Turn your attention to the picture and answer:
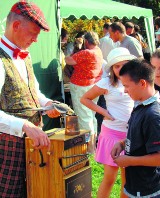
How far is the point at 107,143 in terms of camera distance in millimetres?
3262

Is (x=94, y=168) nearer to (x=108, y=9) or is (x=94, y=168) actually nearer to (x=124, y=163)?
(x=124, y=163)

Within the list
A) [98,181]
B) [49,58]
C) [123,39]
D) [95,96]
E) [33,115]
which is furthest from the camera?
[123,39]

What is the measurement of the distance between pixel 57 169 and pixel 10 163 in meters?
0.32

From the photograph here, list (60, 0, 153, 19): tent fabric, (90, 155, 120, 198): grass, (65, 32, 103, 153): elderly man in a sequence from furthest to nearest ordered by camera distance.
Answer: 1. (60, 0, 153, 19): tent fabric
2. (65, 32, 103, 153): elderly man
3. (90, 155, 120, 198): grass

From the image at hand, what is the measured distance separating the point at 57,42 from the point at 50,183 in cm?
368

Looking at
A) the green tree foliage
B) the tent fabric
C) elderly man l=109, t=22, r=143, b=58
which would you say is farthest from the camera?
the green tree foliage

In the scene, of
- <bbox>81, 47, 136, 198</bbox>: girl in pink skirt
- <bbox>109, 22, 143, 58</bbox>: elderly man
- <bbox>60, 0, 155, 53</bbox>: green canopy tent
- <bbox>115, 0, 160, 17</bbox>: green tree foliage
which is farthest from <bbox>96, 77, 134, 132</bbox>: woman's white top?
<bbox>115, 0, 160, 17</bbox>: green tree foliage

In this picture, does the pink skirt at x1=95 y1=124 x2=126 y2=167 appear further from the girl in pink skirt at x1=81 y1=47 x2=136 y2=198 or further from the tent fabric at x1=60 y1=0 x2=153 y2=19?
the tent fabric at x1=60 y1=0 x2=153 y2=19

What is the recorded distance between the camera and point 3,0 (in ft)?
15.6

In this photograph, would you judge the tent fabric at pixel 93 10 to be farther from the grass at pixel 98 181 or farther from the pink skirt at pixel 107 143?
the pink skirt at pixel 107 143

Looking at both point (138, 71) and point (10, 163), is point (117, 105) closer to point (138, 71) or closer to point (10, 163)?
point (138, 71)

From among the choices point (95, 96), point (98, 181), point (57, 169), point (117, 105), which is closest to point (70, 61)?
point (98, 181)

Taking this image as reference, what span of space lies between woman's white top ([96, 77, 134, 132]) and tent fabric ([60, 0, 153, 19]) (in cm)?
319

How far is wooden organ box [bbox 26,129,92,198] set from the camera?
2.15 meters
